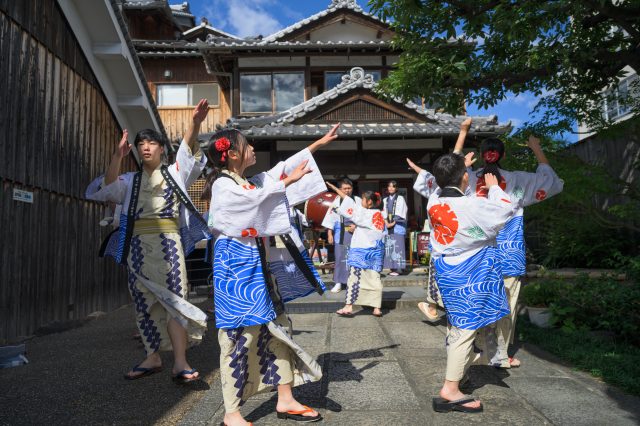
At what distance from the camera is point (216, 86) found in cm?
1838

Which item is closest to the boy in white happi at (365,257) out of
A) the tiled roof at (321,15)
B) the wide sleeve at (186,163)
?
the wide sleeve at (186,163)

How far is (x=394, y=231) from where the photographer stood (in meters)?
11.1

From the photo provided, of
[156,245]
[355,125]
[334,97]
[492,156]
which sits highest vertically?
[334,97]

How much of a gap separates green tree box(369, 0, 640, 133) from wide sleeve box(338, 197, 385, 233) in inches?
103

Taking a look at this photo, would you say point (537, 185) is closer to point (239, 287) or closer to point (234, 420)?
point (239, 287)

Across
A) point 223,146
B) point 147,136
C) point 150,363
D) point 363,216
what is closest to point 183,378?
point 150,363

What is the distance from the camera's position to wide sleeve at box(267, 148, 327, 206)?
3279 millimetres

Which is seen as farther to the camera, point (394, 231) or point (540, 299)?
point (394, 231)

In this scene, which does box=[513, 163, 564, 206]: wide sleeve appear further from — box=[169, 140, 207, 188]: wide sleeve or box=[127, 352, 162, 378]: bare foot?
box=[127, 352, 162, 378]: bare foot

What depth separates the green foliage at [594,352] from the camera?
3482mm

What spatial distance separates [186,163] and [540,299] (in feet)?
14.0

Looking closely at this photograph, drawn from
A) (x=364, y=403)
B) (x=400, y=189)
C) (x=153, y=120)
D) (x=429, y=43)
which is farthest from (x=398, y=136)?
(x=364, y=403)

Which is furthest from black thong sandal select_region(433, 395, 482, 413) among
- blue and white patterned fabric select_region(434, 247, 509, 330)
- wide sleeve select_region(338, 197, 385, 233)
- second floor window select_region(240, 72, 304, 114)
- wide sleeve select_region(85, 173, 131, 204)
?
second floor window select_region(240, 72, 304, 114)

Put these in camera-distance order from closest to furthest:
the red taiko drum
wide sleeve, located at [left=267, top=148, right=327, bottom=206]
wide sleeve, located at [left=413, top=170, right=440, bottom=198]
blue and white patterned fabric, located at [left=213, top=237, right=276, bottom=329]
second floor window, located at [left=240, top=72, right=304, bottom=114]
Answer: blue and white patterned fabric, located at [left=213, top=237, right=276, bottom=329], wide sleeve, located at [left=267, top=148, right=327, bottom=206], wide sleeve, located at [left=413, top=170, right=440, bottom=198], the red taiko drum, second floor window, located at [left=240, top=72, right=304, bottom=114]
